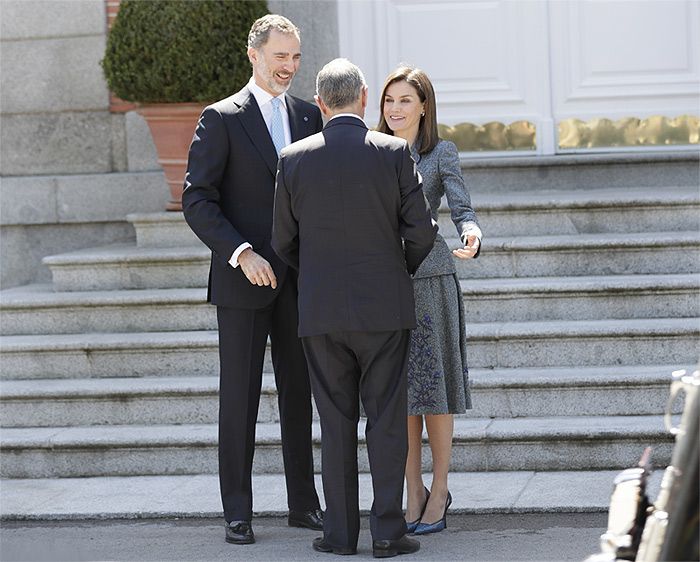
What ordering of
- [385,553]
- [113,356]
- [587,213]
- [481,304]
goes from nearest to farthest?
[385,553] → [481,304] → [113,356] → [587,213]

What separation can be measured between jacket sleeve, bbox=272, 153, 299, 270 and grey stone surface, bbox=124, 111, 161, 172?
368cm

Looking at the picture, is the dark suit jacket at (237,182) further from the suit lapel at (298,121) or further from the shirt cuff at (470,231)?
the shirt cuff at (470,231)

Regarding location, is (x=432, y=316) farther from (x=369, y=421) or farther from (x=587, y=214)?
(x=587, y=214)

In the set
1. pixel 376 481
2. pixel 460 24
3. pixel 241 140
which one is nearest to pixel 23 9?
pixel 460 24

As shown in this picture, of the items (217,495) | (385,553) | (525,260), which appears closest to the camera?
(385,553)

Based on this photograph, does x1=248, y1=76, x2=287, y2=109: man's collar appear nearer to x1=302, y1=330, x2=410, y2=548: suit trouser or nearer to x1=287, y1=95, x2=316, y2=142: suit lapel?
x1=287, y1=95, x2=316, y2=142: suit lapel

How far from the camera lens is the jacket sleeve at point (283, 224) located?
16.9 feet

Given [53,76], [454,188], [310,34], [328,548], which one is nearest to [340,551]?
[328,548]

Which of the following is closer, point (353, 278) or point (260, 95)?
point (353, 278)

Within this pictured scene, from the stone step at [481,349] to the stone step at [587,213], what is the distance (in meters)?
0.78

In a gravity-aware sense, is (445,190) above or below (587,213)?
above

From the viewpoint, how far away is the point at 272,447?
6.54 meters

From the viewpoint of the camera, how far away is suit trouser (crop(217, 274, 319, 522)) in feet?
18.5

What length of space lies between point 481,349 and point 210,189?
194 centimetres
